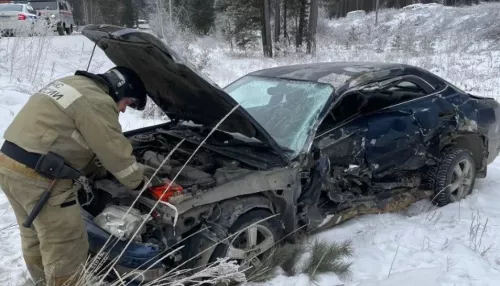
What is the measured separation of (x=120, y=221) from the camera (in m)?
2.77

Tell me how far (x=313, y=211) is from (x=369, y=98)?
1391mm

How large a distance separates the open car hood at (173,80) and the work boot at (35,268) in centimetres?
154

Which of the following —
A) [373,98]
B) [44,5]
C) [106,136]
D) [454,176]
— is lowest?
[454,176]

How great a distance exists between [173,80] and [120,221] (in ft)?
3.75

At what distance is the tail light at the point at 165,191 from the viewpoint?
109 inches

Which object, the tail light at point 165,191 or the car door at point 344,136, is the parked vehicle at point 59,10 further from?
the tail light at point 165,191

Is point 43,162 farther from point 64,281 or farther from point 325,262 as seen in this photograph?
point 325,262

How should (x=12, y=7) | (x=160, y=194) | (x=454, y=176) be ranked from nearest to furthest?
1. (x=160, y=194)
2. (x=454, y=176)
3. (x=12, y=7)

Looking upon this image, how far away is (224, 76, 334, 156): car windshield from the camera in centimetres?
359

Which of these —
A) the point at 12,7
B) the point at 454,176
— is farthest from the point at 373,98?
the point at 12,7

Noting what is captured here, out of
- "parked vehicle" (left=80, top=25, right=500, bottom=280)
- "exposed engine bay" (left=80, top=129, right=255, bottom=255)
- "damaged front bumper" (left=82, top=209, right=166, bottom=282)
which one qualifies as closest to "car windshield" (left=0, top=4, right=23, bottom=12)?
"parked vehicle" (left=80, top=25, right=500, bottom=280)

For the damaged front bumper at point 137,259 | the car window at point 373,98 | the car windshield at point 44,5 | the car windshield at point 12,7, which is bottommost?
the damaged front bumper at point 137,259

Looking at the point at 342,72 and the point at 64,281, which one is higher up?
the point at 342,72

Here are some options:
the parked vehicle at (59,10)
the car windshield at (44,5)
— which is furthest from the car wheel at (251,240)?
the car windshield at (44,5)
